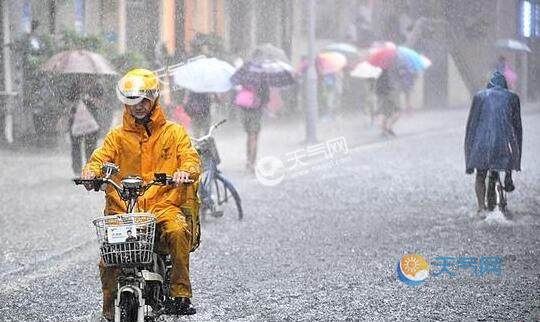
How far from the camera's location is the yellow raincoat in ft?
18.8

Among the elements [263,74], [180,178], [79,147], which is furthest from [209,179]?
[180,178]

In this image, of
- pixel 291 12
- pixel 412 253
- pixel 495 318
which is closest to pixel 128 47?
pixel 291 12

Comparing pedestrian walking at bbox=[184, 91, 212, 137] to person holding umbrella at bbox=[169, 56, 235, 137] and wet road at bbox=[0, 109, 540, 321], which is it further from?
wet road at bbox=[0, 109, 540, 321]

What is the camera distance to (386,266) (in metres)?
8.66

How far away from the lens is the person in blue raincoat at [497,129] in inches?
427

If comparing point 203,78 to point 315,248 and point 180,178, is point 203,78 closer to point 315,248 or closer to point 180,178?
point 315,248

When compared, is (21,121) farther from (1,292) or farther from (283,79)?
(1,292)

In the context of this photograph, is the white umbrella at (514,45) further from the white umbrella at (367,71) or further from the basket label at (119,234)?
the basket label at (119,234)

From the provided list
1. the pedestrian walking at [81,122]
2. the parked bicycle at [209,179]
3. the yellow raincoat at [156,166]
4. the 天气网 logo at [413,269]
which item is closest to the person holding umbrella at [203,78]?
the pedestrian walking at [81,122]

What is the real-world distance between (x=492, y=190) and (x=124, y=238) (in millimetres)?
6928

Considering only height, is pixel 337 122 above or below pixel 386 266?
below

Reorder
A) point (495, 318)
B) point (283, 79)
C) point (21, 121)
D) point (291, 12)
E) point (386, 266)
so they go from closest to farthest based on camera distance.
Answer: point (495, 318) → point (386, 266) → point (283, 79) → point (21, 121) → point (291, 12)

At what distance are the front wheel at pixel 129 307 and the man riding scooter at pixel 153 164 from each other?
329 mm

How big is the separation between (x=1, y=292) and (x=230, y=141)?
14.4 m
